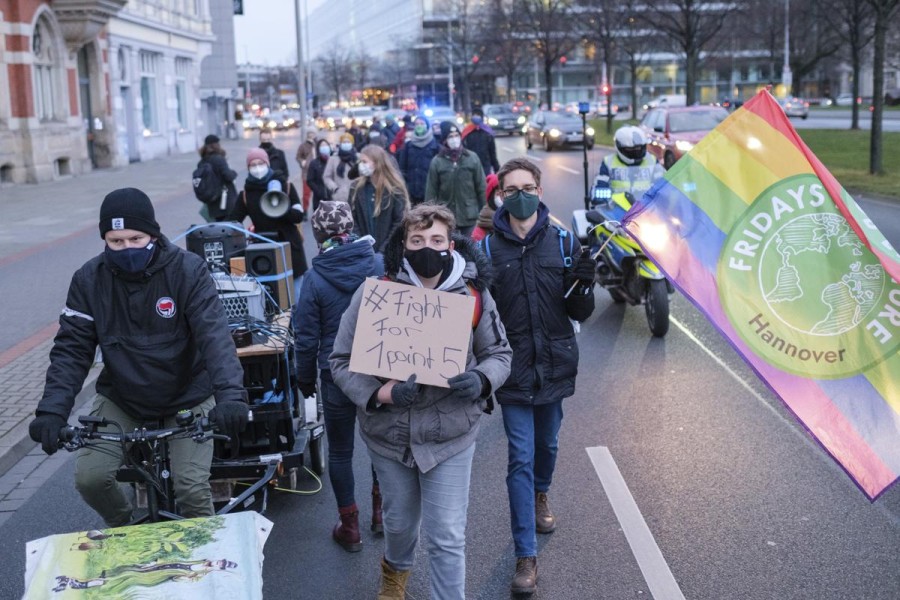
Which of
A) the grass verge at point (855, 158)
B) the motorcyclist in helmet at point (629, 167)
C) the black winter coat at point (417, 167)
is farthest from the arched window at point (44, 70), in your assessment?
the motorcyclist in helmet at point (629, 167)

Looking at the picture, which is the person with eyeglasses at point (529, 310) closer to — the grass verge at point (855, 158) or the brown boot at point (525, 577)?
the brown boot at point (525, 577)

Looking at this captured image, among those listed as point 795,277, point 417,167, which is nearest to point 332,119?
point 417,167

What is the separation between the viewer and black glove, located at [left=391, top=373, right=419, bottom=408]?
3867 mm

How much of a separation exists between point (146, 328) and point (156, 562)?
Answer: 1.31 m

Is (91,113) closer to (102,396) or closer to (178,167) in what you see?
(178,167)

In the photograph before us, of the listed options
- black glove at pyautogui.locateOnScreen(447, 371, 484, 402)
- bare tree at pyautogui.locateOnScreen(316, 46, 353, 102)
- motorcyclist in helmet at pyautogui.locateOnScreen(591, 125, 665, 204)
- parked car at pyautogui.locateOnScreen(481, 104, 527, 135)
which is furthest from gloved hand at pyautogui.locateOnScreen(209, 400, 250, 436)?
bare tree at pyautogui.locateOnScreen(316, 46, 353, 102)

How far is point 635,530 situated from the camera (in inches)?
214

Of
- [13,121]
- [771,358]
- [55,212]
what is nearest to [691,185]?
[771,358]

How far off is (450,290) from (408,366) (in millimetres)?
348

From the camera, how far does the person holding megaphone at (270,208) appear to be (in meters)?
9.14

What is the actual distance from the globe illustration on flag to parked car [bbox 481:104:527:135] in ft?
167

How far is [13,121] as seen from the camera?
93.9 feet

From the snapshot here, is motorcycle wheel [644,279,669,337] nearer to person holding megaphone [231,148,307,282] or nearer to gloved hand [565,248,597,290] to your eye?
person holding megaphone [231,148,307,282]

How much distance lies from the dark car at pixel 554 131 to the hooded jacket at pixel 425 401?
3435cm
